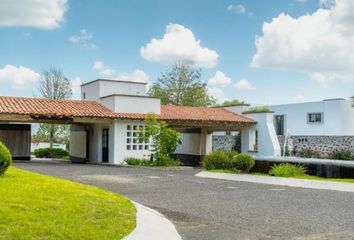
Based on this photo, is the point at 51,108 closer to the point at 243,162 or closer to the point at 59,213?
the point at 243,162

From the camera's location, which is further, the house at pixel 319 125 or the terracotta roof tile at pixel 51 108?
the house at pixel 319 125

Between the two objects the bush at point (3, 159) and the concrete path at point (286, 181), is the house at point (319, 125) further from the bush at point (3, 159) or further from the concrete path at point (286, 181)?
the bush at point (3, 159)

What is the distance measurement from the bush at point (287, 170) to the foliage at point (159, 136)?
718 cm

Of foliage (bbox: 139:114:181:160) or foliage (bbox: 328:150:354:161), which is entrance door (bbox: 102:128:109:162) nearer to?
foliage (bbox: 139:114:181:160)

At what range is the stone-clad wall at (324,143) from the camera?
3161 cm

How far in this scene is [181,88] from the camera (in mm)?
Answer: 54938

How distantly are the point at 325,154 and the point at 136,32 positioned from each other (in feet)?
55.8

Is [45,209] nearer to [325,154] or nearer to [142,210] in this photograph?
[142,210]

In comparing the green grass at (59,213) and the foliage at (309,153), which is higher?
the foliage at (309,153)

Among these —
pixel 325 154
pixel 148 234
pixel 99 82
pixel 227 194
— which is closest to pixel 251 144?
pixel 325 154

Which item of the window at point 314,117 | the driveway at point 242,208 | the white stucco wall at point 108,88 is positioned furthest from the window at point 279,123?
the driveway at point 242,208

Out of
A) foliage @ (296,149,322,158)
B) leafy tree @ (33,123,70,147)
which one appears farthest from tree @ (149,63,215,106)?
foliage @ (296,149,322,158)

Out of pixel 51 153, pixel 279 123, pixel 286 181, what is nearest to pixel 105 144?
pixel 51 153

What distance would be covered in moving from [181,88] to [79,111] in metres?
30.1
